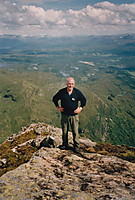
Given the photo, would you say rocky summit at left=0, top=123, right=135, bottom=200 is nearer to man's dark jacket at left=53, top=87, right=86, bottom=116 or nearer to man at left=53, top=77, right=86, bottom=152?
man at left=53, top=77, right=86, bottom=152

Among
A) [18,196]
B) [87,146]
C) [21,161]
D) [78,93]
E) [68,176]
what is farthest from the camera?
[87,146]

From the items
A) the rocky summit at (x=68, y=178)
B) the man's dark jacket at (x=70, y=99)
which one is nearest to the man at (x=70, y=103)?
the man's dark jacket at (x=70, y=99)

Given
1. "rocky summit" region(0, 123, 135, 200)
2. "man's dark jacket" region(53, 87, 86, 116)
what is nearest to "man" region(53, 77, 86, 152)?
"man's dark jacket" region(53, 87, 86, 116)

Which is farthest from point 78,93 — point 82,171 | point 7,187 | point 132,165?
point 7,187

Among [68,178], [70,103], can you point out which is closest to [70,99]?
[70,103]

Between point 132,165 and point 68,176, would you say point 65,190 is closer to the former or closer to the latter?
point 68,176

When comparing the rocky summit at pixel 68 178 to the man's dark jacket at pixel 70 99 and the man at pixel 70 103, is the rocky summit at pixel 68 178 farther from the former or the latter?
the man's dark jacket at pixel 70 99

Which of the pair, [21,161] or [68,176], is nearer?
[68,176]

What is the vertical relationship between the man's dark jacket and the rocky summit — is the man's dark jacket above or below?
above

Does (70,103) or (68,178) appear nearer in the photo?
(68,178)

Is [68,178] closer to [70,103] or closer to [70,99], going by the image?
[70,103]

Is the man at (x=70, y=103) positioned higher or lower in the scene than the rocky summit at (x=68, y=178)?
higher
